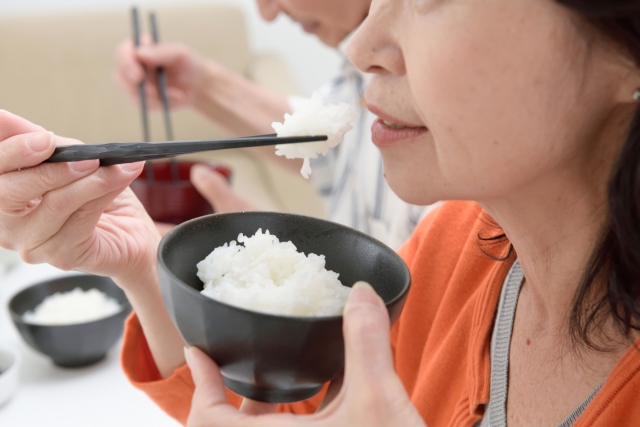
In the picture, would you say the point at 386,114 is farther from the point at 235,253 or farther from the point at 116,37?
the point at 116,37

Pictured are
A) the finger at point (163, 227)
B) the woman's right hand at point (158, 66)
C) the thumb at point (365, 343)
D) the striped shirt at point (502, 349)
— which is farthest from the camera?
the woman's right hand at point (158, 66)

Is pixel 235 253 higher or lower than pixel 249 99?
higher

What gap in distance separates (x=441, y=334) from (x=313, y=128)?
565 millimetres

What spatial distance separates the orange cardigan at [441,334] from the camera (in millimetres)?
1102

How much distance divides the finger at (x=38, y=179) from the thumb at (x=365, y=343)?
0.50 metres

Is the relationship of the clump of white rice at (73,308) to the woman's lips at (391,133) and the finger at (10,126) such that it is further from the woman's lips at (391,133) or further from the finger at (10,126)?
the woman's lips at (391,133)

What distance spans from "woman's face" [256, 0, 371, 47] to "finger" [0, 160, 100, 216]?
1404mm

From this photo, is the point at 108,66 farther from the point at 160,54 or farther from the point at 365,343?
the point at 365,343

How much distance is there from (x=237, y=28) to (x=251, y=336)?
13.0ft

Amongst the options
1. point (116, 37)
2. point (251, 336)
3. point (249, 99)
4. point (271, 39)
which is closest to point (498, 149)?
point (251, 336)

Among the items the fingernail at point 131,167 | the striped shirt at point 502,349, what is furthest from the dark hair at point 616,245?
the fingernail at point 131,167

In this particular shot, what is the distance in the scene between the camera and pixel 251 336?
67cm

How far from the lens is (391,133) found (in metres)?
0.86

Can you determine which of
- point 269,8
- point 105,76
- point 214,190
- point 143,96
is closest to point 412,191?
point 214,190
